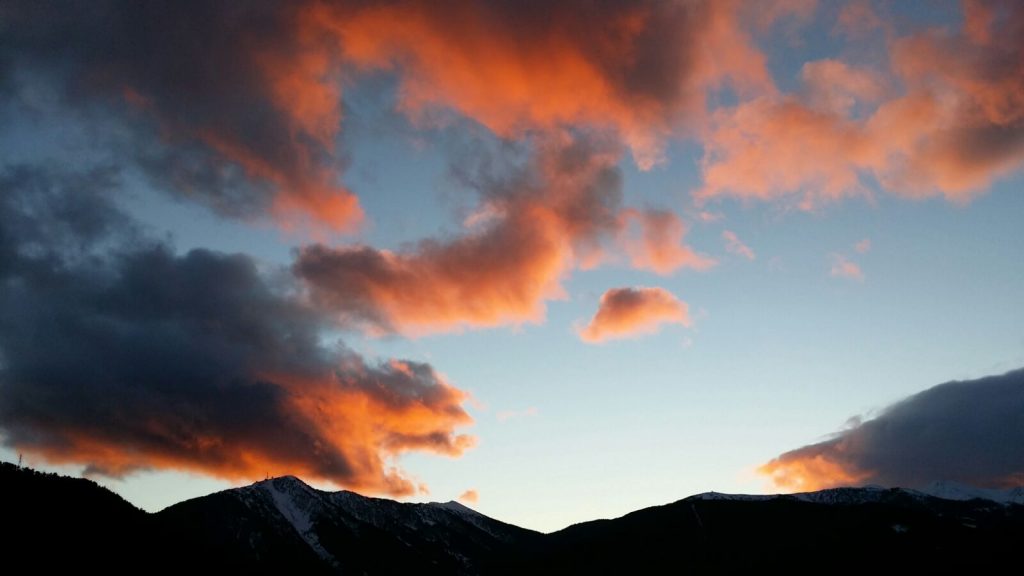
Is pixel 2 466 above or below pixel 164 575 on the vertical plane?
above

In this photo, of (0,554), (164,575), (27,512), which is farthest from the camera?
(164,575)

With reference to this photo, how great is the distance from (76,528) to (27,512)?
486 inches

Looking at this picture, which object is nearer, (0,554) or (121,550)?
(0,554)

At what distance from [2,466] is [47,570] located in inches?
2417

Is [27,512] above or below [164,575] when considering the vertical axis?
above

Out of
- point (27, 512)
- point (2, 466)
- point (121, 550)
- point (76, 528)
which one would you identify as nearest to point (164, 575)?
point (121, 550)

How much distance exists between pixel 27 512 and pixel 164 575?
3874 cm

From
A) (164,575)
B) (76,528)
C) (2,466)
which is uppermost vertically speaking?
(2,466)

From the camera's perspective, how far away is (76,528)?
181500 millimetres

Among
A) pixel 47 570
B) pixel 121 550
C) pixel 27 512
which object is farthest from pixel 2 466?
pixel 47 570

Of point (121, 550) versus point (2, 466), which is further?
point (2, 466)

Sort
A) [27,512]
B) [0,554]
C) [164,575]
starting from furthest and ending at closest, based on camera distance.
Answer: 1. [164,575]
2. [27,512]
3. [0,554]

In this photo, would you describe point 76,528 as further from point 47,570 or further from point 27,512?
point 47,570

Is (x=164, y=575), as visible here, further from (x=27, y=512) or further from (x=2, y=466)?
(x=2, y=466)
